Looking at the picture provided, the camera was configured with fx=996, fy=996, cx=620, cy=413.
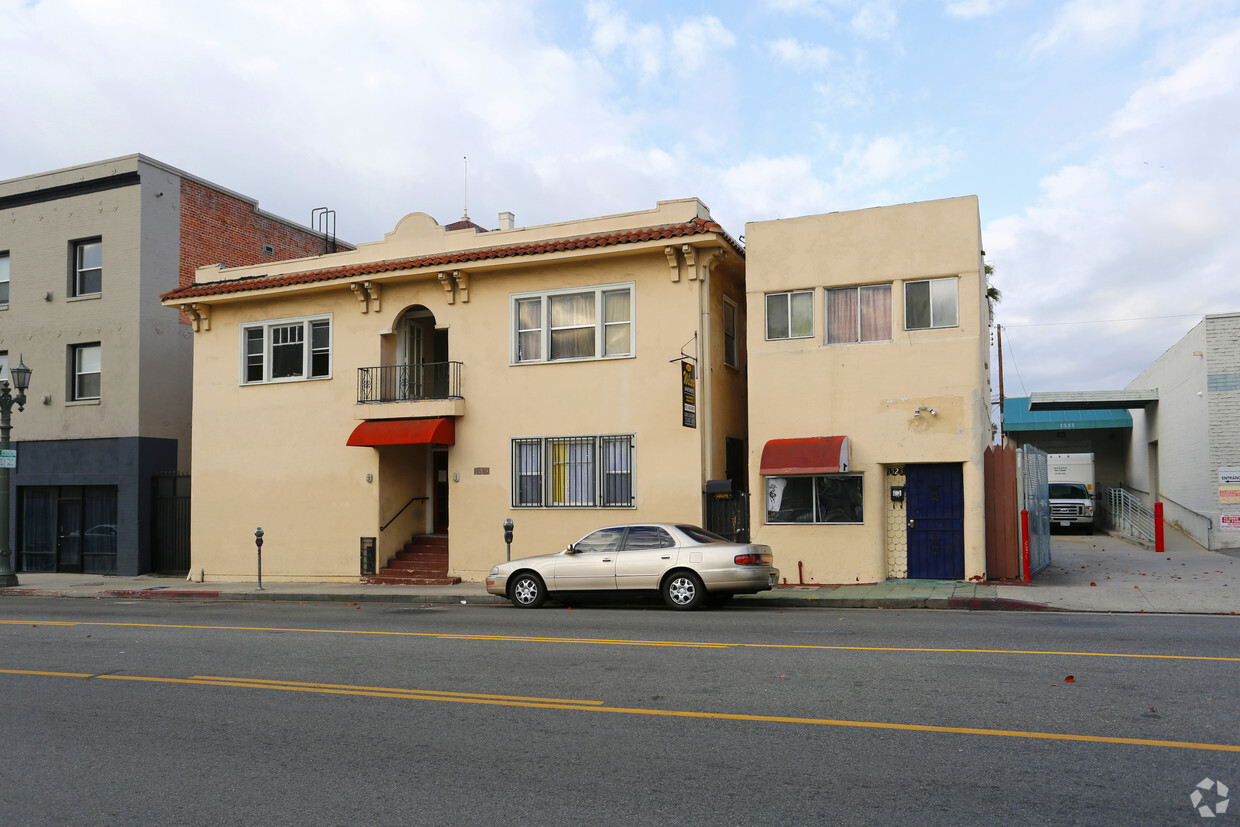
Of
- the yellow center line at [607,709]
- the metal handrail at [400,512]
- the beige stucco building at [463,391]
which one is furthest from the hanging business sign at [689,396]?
the yellow center line at [607,709]

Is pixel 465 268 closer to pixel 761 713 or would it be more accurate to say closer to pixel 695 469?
pixel 695 469

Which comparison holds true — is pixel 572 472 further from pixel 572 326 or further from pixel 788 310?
pixel 788 310

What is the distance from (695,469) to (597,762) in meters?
12.8

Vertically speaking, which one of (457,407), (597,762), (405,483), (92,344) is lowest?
(597,762)

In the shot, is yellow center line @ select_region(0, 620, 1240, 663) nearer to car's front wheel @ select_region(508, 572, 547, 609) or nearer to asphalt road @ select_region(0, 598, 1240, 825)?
asphalt road @ select_region(0, 598, 1240, 825)

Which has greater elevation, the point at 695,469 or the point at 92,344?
the point at 92,344

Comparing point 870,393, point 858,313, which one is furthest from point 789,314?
point 870,393

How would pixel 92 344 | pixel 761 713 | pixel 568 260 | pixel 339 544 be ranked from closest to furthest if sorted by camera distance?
pixel 761 713
pixel 568 260
pixel 339 544
pixel 92 344

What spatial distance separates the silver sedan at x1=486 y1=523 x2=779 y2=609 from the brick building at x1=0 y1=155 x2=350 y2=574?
1347 cm

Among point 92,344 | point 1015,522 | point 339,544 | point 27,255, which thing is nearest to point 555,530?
point 339,544

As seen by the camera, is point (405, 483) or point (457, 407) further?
point (405, 483)

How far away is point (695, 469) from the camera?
18828 millimetres

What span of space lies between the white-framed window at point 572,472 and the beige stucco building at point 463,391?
41mm

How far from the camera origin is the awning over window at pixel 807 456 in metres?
17.3
